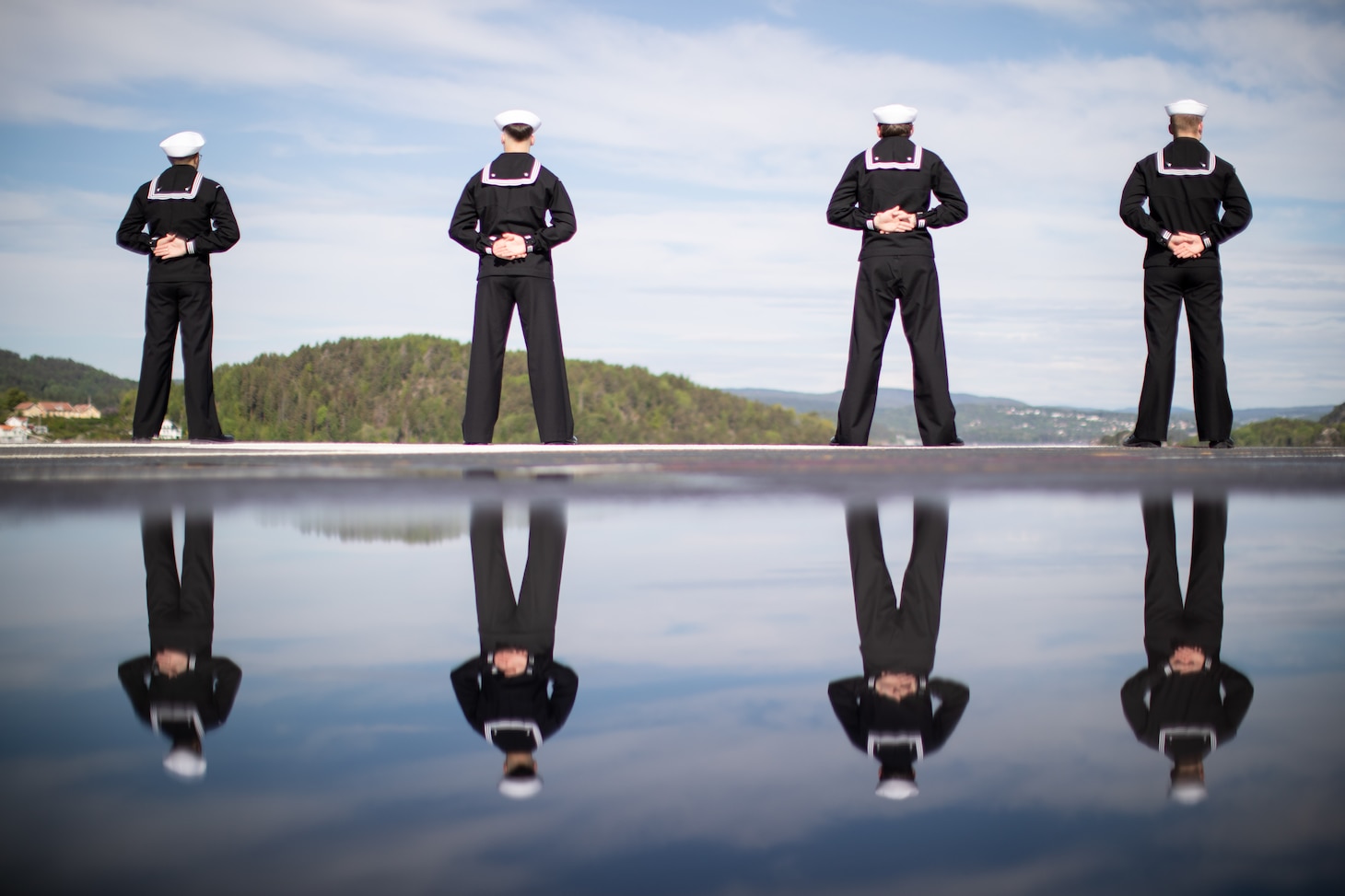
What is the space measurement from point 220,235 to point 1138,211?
7.30 metres

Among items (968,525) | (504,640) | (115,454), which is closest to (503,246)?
(115,454)

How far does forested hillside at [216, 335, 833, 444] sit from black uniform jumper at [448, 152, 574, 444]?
136 meters

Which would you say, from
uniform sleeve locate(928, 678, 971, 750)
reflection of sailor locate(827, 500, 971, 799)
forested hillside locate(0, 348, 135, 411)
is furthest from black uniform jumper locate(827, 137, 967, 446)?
forested hillside locate(0, 348, 135, 411)

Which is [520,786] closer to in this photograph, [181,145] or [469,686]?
[469,686]

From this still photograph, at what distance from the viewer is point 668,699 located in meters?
1.76

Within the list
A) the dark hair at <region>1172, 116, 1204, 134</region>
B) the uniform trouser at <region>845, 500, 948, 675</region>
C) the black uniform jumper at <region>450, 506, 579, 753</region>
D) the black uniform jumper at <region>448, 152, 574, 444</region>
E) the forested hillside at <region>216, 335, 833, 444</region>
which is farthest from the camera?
the forested hillside at <region>216, 335, 833, 444</region>

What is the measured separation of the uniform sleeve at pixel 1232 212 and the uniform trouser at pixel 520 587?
7526 mm

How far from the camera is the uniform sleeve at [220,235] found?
1102 cm

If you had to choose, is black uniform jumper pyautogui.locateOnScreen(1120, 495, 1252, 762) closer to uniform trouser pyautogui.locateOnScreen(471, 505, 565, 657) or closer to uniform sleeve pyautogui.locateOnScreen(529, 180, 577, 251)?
uniform trouser pyautogui.locateOnScreen(471, 505, 565, 657)

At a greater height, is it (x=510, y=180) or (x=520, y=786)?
(x=510, y=180)

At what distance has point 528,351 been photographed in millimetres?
10812

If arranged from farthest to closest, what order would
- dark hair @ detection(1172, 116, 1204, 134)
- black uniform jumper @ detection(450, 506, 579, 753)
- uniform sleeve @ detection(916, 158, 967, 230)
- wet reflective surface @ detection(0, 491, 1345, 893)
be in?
1. dark hair @ detection(1172, 116, 1204, 134)
2. uniform sleeve @ detection(916, 158, 967, 230)
3. black uniform jumper @ detection(450, 506, 579, 753)
4. wet reflective surface @ detection(0, 491, 1345, 893)

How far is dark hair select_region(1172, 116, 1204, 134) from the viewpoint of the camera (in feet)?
33.9

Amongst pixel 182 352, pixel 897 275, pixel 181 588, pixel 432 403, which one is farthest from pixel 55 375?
pixel 432 403
